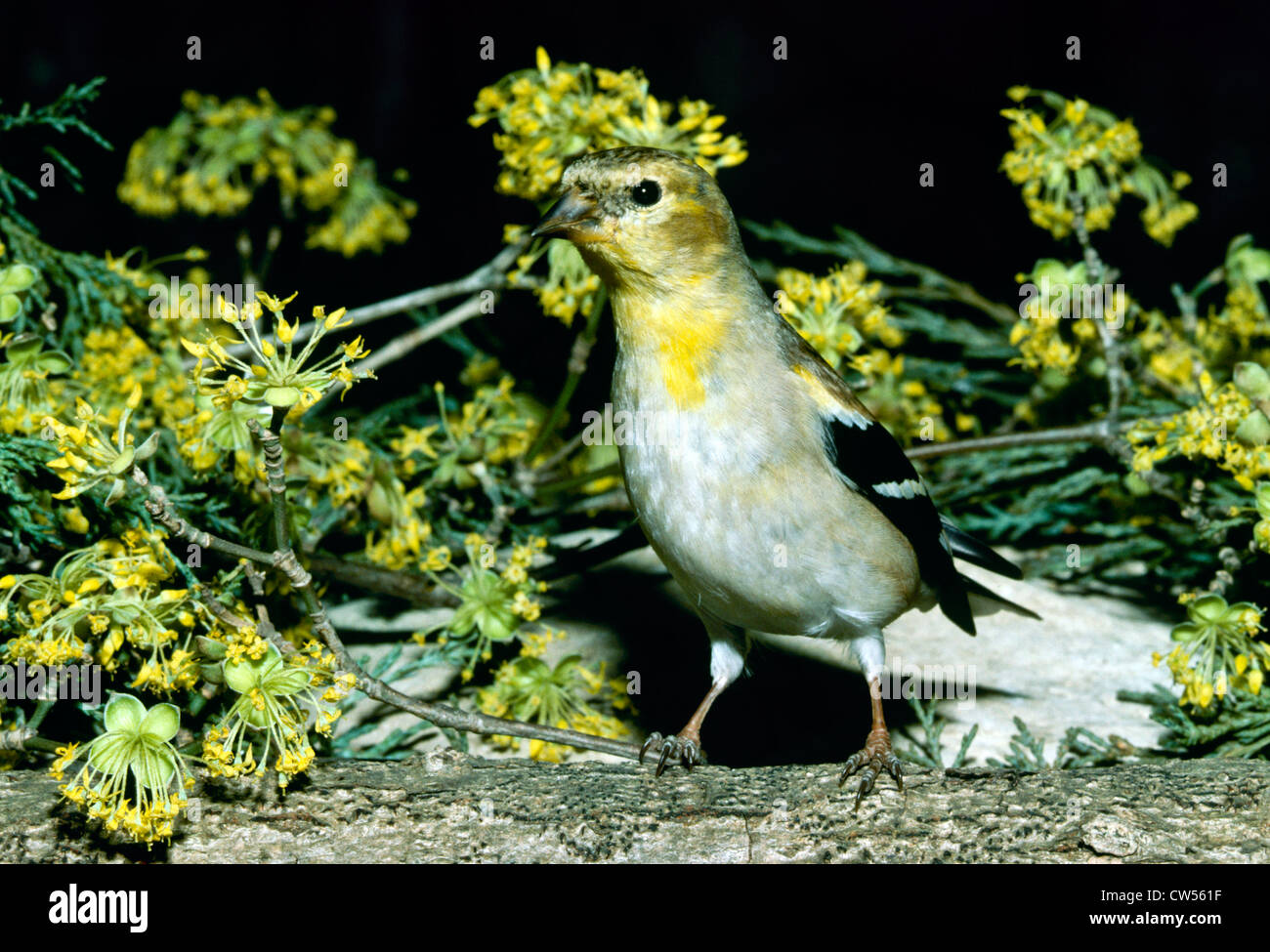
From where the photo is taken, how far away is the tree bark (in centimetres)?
163

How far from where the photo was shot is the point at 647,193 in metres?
1.95

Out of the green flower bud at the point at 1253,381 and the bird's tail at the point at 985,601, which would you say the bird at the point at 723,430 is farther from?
the green flower bud at the point at 1253,381

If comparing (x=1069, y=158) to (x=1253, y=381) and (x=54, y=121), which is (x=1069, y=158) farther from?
(x=54, y=121)

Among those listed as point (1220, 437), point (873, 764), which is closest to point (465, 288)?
point (873, 764)

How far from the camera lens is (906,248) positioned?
4.05 m

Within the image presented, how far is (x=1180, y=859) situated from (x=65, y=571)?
1607 millimetres

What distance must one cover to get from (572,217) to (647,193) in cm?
13

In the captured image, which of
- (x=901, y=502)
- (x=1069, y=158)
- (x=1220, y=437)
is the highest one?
(x=1069, y=158)

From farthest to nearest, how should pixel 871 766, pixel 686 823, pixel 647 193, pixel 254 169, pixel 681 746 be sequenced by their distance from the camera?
pixel 254 169 < pixel 681 746 < pixel 647 193 < pixel 871 766 < pixel 686 823

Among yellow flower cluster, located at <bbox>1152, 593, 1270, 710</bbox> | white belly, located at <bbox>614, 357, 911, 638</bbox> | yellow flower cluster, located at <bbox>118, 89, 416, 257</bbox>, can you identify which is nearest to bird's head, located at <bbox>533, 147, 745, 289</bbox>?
white belly, located at <bbox>614, 357, 911, 638</bbox>

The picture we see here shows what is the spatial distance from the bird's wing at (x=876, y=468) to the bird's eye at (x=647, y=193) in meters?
0.36

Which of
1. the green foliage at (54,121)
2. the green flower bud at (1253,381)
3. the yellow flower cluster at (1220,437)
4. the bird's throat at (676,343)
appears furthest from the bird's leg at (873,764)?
the green foliage at (54,121)

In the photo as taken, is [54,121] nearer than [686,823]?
No

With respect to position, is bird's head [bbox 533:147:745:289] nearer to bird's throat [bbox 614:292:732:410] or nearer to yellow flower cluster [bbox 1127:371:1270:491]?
bird's throat [bbox 614:292:732:410]
